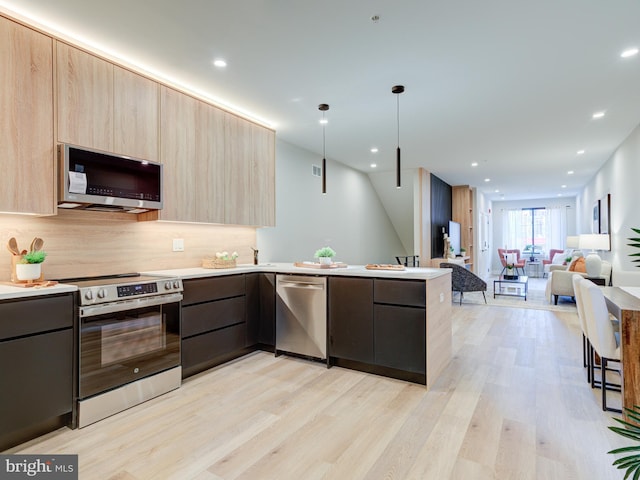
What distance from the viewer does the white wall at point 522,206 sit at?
11773 mm

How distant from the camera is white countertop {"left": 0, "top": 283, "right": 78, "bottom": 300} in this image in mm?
2004

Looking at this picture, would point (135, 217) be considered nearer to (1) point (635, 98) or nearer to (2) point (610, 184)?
(1) point (635, 98)

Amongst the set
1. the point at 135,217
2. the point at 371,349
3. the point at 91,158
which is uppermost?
the point at 91,158

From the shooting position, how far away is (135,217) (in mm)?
3250

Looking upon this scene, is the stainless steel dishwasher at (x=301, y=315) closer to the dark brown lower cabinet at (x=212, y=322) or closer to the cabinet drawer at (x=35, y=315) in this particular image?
the dark brown lower cabinet at (x=212, y=322)

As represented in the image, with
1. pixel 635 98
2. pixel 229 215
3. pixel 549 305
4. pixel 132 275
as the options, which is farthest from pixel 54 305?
pixel 549 305

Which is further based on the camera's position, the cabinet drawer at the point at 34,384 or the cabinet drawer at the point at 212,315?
the cabinet drawer at the point at 212,315

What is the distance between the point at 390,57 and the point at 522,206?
1193cm

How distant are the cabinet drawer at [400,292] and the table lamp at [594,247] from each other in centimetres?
438

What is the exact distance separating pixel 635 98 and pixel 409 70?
2615 millimetres

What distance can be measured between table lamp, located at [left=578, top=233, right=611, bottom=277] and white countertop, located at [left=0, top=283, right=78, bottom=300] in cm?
676

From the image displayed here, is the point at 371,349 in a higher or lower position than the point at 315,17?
lower

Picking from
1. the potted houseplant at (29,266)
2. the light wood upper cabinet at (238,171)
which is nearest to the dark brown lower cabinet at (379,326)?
the light wood upper cabinet at (238,171)

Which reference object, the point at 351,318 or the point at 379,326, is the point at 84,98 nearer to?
the point at 351,318
